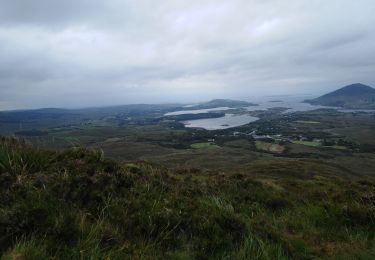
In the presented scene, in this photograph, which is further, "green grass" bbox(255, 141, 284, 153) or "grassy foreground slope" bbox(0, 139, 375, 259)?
"green grass" bbox(255, 141, 284, 153)

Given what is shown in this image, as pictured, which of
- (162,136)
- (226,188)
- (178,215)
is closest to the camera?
(178,215)

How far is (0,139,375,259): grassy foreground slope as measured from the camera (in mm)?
3811

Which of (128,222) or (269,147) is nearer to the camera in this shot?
(128,222)

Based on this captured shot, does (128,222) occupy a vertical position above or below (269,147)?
above

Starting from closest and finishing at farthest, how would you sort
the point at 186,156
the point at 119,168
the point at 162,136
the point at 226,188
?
the point at 119,168
the point at 226,188
the point at 186,156
the point at 162,136

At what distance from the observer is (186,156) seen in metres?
99.9

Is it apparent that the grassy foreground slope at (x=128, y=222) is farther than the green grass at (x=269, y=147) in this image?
No

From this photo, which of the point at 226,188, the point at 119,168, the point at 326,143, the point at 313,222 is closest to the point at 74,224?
the point at 119,168

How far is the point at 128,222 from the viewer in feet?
15.0

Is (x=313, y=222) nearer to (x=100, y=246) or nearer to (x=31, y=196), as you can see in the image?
(x=100, y=246)

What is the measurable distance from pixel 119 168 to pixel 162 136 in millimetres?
165025

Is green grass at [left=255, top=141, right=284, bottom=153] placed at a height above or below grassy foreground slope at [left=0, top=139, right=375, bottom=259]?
below

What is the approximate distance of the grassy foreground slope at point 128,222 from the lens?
381 cm

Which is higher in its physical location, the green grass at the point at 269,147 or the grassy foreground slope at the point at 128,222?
the grassy foreground slope at the point at 128,222
